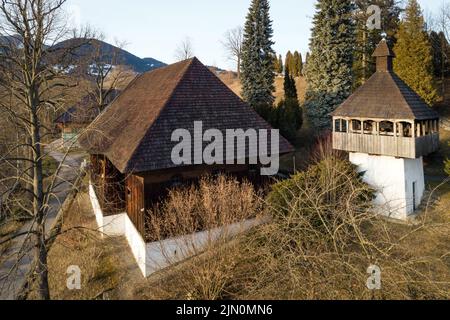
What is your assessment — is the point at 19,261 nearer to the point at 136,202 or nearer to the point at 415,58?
the point at 136,202

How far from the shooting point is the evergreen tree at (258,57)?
102 ft

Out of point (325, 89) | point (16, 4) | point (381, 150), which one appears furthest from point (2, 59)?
point (325, 89)

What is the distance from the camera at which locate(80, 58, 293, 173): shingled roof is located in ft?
39.5

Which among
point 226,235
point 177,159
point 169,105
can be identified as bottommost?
point 226,235

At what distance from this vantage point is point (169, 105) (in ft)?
44.0

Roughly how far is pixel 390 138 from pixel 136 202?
37.6 feet

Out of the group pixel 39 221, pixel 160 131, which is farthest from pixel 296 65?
pixel 39 221

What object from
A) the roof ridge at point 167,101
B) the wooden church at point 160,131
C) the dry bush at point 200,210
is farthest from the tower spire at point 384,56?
the dry bush at point 200,210

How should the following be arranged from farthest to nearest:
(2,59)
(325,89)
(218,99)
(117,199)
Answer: (325,89)
(117,199)
(218,99)
(2,59)

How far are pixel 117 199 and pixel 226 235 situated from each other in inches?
299

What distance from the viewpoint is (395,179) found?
16.6 meters

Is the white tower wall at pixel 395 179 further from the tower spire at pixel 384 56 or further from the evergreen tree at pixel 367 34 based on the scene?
the evergreen tree at pixel 367 34

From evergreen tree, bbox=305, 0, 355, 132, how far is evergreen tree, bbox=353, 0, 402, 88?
2.55m
